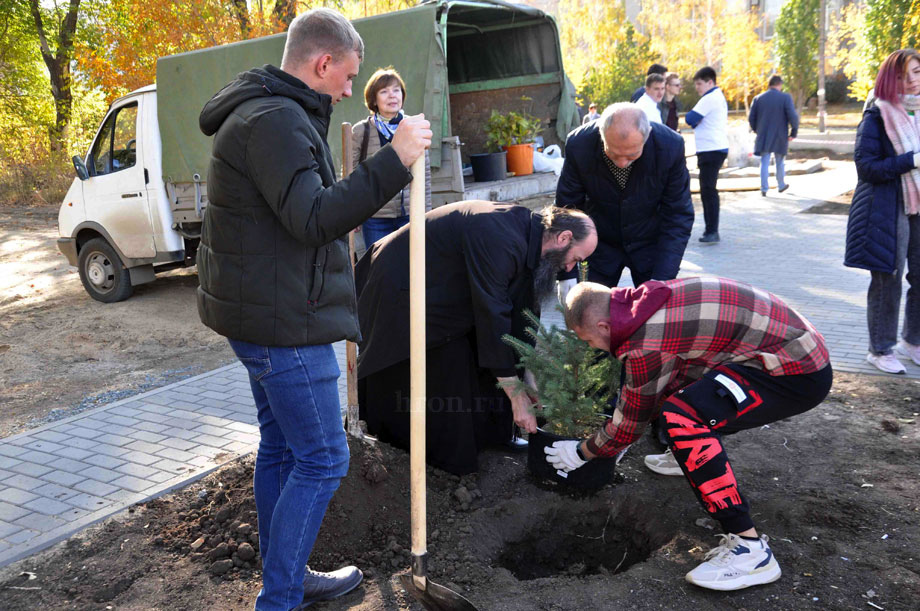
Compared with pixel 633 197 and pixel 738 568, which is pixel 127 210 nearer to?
pixel 633 197

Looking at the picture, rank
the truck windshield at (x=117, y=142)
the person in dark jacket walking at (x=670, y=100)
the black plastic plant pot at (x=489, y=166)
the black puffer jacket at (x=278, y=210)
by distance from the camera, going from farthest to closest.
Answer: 1. the person in dark jacket walking at (x=670, y=100)
2. the truck windshield at (x=117, y=142)
3. the black plastic plant pot at (x=489, y=166)
4. the black puffer jacket at (x=278, y=210)

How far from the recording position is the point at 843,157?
19.5 m

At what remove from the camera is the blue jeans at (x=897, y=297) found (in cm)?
520

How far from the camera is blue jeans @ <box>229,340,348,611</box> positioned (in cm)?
250

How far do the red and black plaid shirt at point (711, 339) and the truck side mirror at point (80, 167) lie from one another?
7386 millimetres

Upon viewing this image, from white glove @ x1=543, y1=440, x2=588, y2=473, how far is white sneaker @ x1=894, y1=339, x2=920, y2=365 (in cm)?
332

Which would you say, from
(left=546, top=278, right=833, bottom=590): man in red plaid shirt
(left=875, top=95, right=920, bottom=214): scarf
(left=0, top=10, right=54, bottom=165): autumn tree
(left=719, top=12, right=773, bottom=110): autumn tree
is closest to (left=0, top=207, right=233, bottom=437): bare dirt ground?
(left=546, top=278, right=833, bottom=590): man in red plaid shirt

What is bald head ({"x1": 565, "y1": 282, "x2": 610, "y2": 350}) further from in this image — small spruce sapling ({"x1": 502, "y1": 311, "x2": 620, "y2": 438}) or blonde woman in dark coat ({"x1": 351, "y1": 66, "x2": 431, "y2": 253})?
blonde woman in dark coat ({"x1": 351, "y1": 66, "x2": 431, "y2": 253})

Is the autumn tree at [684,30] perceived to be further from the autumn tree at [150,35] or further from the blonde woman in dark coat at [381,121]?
the blonde woman in dark coat at [381,121]

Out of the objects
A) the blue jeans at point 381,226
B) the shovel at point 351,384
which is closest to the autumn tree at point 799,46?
the blue jeans at point 381,226

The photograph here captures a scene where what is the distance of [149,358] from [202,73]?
11.3 ft

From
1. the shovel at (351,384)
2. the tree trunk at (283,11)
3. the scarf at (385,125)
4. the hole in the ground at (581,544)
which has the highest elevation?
the tree trunk at (283,11)

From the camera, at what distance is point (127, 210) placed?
8.62 m

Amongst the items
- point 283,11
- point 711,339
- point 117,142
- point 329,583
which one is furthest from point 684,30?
point 329,583
